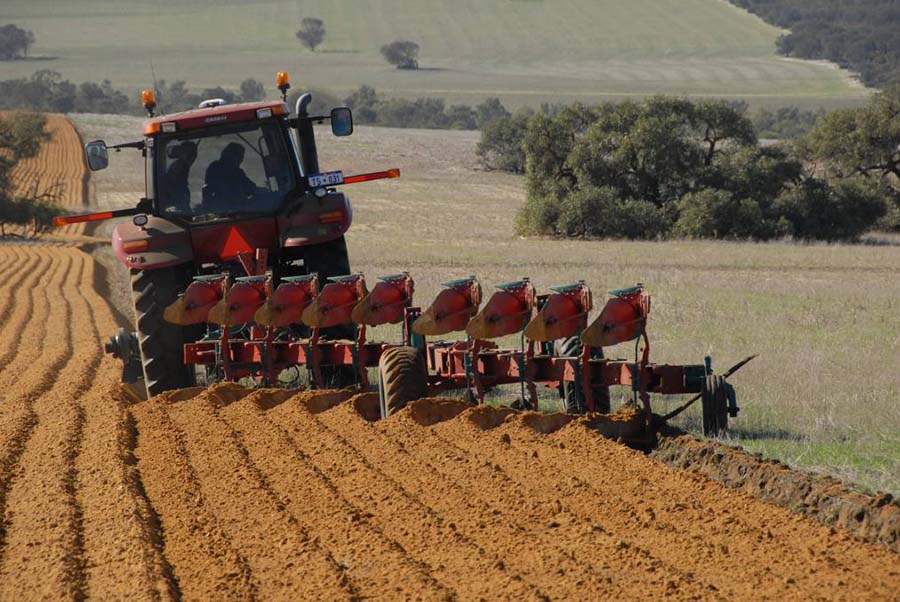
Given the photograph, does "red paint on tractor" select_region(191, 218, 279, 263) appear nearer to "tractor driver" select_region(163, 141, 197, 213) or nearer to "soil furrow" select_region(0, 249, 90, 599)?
"tractor driver" select_region(163, 141, 197, 213)

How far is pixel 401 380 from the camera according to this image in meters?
8.01

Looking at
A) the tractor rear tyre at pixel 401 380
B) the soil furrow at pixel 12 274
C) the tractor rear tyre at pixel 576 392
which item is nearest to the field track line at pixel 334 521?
the tractor rear tyre at pixel 401 380

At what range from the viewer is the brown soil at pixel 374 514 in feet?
16.1

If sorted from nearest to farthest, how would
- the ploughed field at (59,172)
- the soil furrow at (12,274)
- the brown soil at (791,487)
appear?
the brown soil at (791,487) < the soil furrow at (12,274) < the ploughed field at (59,172)

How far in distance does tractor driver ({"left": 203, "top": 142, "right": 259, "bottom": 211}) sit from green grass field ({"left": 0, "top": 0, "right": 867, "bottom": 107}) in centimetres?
7658

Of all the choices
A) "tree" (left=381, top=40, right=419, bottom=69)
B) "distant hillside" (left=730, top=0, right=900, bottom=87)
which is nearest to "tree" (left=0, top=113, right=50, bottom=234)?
"distant hillside" (left=730, top=0, right=900, bottom=87)

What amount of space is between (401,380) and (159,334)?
102 inches

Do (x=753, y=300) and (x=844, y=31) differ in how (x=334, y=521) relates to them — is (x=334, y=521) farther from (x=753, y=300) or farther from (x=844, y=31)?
(x=844, y=31)

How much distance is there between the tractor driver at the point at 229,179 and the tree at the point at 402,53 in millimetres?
100228

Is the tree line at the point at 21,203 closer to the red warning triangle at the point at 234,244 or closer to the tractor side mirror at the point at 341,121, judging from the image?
the red warning triangle at the point at 234,244

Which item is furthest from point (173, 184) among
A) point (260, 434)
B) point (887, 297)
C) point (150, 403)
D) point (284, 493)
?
point (887, 297)

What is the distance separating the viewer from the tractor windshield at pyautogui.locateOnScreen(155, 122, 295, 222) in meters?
10.3

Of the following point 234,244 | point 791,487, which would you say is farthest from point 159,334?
point 791,487

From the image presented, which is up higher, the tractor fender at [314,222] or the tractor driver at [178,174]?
→ the tractor driver at [178,174]
